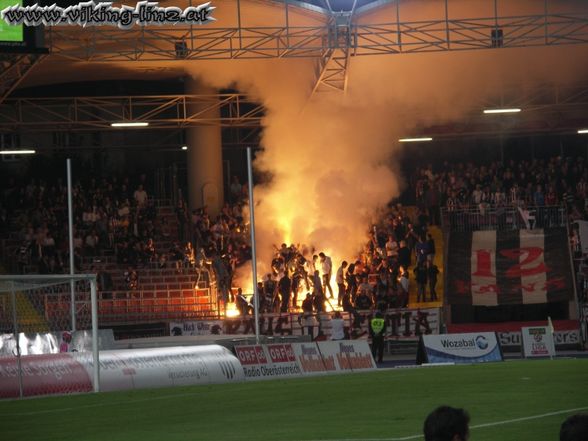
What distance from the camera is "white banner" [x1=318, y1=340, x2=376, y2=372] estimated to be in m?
29.5

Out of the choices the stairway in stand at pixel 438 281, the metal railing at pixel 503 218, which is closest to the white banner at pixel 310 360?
the stairway in stand at pixel 438 281

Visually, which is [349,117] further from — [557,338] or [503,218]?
[557,338]

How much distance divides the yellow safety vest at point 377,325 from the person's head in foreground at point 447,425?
93.8 feet

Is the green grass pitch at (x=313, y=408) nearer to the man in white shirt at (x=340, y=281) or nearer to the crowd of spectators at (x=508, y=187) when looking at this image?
the man in white shirt at (x=340, y=281)

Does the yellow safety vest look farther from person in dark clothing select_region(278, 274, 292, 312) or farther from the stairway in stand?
person in dark clothing select_region(278, 274, 292, 312)

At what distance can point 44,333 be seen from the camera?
2848 cm

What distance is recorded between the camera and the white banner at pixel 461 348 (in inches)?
1262

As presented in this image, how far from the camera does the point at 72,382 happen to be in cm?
2306

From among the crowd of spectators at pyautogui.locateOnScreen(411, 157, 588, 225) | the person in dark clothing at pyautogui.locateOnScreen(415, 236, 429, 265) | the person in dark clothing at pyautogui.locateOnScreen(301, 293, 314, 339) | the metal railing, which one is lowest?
the person in dark clothing at pyautogui.locateOnScreen(301, 293, 314, 339)

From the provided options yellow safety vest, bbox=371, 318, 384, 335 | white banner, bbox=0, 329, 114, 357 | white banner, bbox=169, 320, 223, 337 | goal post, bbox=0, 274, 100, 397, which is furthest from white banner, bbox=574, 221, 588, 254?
white banner, bbox=0, 329, 114, 357

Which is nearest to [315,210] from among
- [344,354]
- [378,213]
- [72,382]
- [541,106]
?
[378,213]

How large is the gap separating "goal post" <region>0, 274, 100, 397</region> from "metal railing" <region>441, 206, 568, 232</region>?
43.1 ft

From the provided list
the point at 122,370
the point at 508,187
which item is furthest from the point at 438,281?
the point at 122,370

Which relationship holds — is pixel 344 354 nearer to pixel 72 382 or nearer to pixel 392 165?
pixel 72 382
